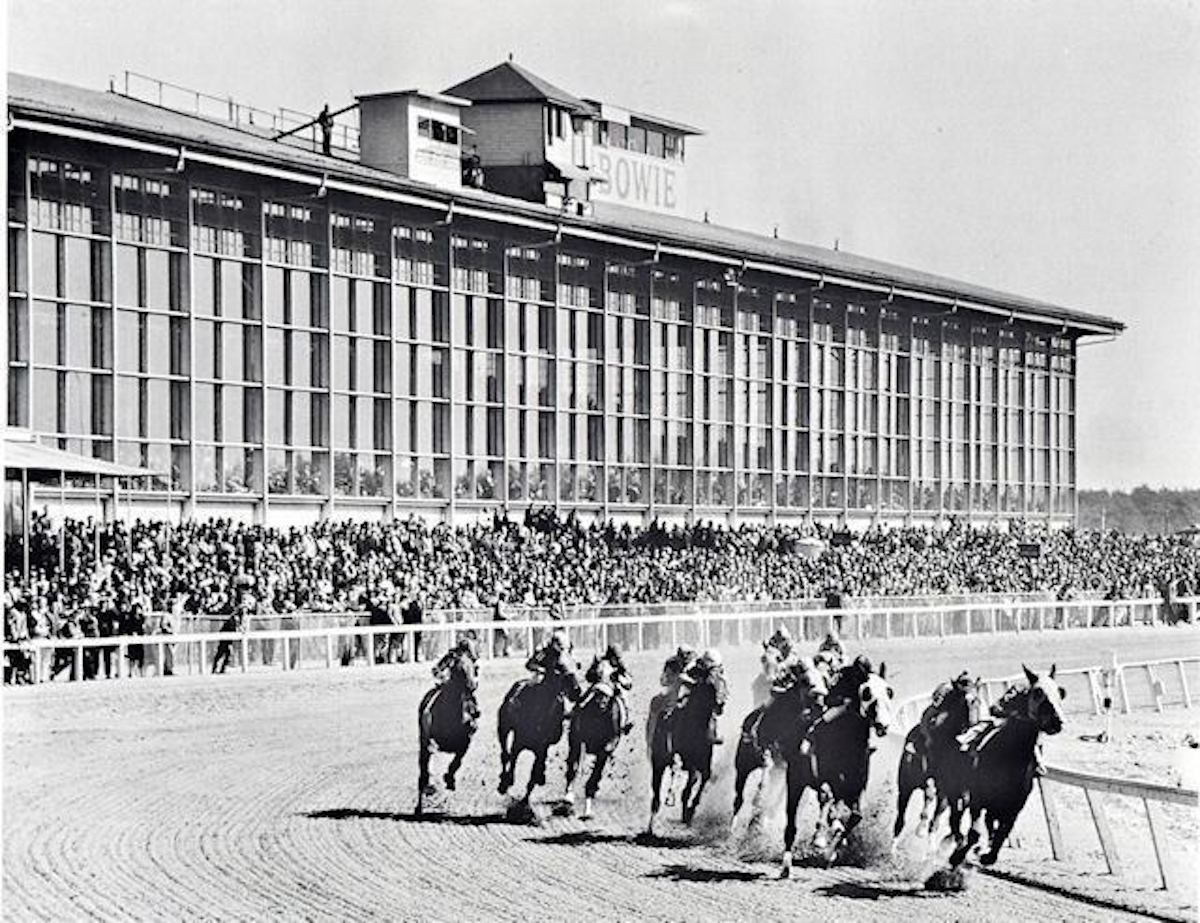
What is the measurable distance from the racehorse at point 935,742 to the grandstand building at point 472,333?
1813 centimetres

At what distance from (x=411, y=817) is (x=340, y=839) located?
4.01 feet

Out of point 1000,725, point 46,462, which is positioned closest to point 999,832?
point 1000,725

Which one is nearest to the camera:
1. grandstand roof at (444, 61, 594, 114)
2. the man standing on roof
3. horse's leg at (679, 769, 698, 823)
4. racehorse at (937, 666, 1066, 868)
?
racehorse at (937, 666, 1066, 868)

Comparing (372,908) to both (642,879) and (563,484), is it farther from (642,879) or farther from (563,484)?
(563,484)

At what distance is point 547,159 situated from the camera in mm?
40938

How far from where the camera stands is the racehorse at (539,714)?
15195mm

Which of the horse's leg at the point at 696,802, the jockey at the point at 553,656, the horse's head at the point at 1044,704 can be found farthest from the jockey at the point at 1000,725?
the jockey at the point at 553,656

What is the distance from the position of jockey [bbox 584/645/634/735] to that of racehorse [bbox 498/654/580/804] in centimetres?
20

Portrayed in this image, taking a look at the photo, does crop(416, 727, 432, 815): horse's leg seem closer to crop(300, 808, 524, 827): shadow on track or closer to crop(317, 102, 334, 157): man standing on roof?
crop(300, 808, 524, 827): shadow on track

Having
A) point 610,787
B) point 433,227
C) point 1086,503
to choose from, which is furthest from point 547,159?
point 610,787

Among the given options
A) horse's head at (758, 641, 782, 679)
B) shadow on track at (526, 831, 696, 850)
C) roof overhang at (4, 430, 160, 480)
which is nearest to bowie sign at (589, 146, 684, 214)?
roof overhang at (4, 430, 160, 480)

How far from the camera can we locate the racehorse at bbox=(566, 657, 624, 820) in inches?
591

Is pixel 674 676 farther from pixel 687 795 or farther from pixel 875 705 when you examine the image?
pixel 875 705

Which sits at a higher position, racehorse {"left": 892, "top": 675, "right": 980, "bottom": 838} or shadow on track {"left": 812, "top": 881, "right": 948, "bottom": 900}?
racehorse {"left": 892, "top": 675, "right": 980, "bottom": 838}
